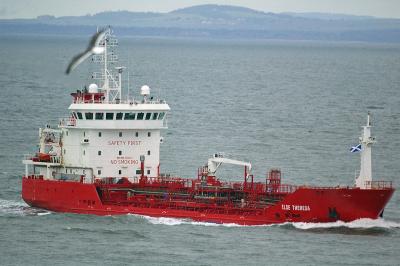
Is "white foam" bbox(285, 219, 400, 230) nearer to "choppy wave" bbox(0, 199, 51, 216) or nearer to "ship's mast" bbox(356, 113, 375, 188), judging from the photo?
"ship's mast" bbox(356, 113, 375, 188)

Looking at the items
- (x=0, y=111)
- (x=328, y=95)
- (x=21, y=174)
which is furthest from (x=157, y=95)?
(x=21, y=174)

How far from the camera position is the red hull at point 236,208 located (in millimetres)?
49500

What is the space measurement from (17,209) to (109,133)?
5423mm

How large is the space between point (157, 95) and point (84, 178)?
2551 inches

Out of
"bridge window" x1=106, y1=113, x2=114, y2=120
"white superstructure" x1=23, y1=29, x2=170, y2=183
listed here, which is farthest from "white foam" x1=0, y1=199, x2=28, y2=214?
"bridge window" x1=106, y1=113, x2=114, y2=120

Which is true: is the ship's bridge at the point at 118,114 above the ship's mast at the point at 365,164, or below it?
above

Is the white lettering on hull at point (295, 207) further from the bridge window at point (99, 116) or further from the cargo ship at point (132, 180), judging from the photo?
the bridge window at point (99, 116)

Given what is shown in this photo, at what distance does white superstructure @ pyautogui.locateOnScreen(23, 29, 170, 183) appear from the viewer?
5331 centimetres

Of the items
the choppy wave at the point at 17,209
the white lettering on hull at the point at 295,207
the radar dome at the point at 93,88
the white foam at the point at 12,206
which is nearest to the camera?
the white lettering on hull at the point at 295,207

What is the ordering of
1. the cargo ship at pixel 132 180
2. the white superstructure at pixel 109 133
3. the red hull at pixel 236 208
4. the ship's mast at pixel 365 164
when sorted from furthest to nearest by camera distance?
the white superstructure at pixel 109 133 < the cargo ship at pixel 132 180 < the ship's mast at pixel 365 164 < the red hull at pixel 236 208

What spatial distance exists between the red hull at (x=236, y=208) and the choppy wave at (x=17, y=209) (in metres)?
0.35

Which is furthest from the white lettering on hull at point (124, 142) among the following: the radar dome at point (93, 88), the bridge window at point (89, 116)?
the radar dome at point (93, 88)

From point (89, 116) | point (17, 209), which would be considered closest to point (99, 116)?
point (89, 116)

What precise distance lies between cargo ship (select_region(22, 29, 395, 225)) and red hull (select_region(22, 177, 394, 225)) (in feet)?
0.13
